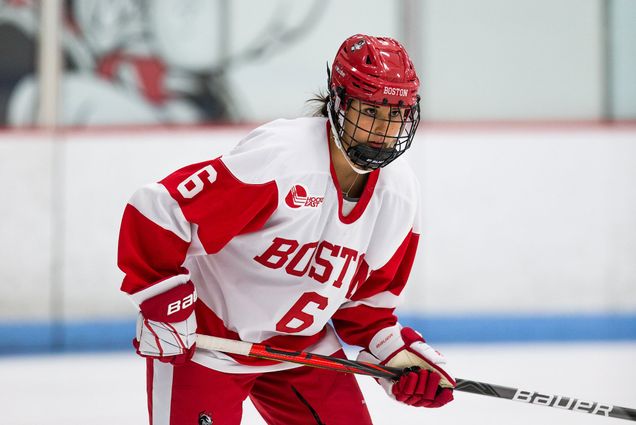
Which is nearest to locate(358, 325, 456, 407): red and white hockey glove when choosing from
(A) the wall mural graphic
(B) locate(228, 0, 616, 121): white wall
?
(B) locate(228, 0, 616, 121): white wall

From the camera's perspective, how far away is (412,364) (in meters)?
2.17

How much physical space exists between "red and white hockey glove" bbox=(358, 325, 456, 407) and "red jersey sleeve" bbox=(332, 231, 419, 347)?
32 millimetres

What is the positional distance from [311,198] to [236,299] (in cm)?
31

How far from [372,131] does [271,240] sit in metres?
0.33

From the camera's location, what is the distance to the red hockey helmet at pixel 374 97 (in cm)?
184

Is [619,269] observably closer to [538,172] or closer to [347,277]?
[538,172]

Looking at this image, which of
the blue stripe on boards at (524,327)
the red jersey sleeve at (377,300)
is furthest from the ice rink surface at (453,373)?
the red jersey sleeve at (377,300)

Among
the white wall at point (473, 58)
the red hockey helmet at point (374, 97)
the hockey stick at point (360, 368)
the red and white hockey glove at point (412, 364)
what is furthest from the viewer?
the white wall at point (473, 58)

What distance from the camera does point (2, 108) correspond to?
4648 millimetres

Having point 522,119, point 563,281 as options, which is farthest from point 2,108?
point 563,281

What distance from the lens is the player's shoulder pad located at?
1.86 meters

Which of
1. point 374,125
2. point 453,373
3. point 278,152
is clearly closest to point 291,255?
point 278,152

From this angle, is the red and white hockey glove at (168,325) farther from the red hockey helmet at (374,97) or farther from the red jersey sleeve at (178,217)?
the red hockey helmet at (374,97)

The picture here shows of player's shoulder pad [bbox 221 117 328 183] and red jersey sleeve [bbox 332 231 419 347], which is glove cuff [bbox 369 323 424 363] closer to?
red jersey sleeve [bbox 332 231 419 347]
